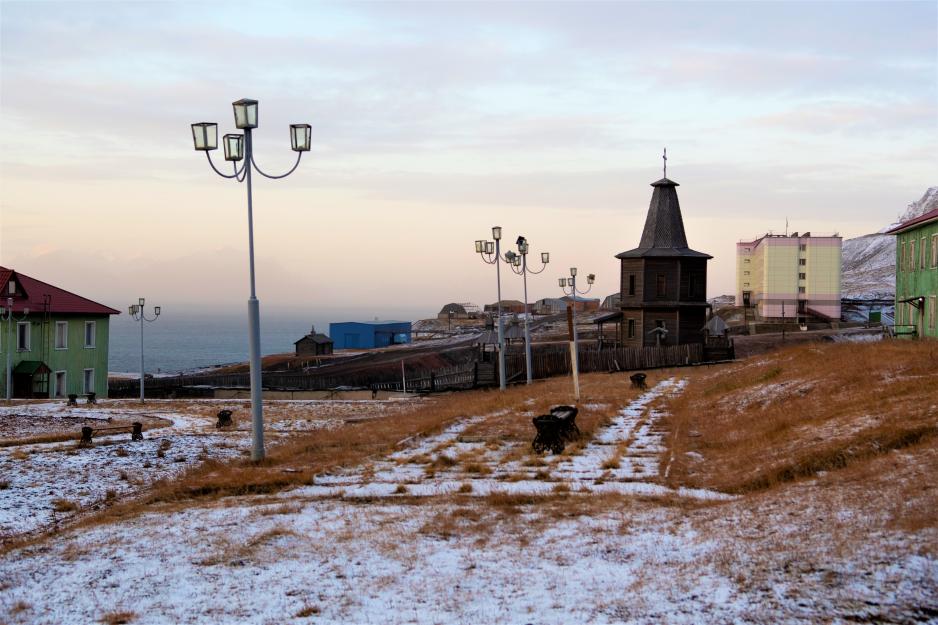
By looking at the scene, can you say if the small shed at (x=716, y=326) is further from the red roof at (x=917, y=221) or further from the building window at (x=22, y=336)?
the building window at (x=22, y=336)

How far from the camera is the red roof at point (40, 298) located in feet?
149

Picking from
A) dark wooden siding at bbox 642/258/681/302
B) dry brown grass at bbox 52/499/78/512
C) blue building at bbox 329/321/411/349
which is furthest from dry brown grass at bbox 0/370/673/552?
blue building at bbox 329/321/411/349

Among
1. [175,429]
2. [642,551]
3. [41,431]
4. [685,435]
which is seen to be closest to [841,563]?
[642,551]

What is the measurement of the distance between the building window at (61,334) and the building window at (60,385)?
155cm

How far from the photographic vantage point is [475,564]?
841cm

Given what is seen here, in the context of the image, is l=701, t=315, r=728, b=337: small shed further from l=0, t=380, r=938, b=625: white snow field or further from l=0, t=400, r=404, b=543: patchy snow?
l=0, t=380, r=938, b=625: white snow field

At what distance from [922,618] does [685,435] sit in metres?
11.9

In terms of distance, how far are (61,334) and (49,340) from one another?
123 centimetres

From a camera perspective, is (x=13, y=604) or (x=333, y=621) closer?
(x=333, y=621)

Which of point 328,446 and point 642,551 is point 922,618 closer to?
point 642,551

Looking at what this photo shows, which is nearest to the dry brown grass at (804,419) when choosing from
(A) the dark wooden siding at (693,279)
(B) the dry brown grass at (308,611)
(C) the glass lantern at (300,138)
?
(B) the dry brown grass at (308,611)

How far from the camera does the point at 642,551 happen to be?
8523mm

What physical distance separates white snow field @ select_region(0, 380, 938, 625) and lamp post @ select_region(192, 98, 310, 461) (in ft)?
11.9

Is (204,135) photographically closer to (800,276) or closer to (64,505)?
(64,505)
